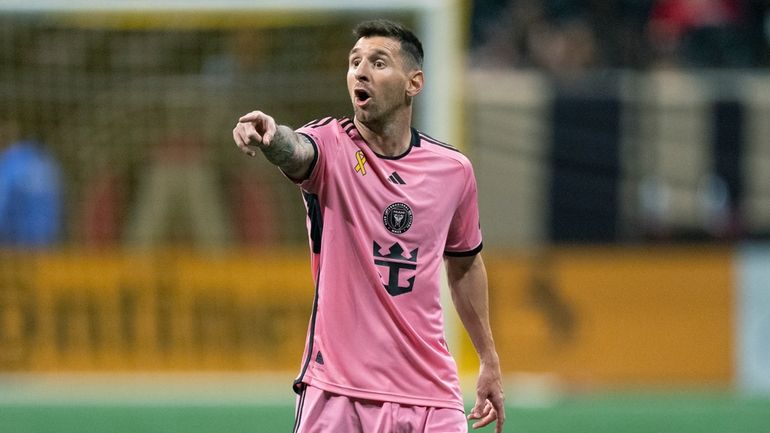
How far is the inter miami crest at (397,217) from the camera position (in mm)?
4477

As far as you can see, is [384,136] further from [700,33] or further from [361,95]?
[700,33]

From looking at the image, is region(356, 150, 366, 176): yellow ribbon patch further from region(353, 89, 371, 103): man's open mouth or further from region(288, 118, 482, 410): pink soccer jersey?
region(353, 89, 371, 103): man's open mouth

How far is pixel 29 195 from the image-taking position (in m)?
12.7

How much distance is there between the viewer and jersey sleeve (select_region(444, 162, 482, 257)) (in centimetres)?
475

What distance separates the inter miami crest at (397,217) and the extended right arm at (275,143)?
0.32 m

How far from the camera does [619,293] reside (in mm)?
12453

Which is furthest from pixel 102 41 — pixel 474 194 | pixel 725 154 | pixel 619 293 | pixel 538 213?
pixel 474 194

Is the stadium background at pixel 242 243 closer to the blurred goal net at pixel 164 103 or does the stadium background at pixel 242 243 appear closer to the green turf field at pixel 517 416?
the blurred goal net at pixel 164 103

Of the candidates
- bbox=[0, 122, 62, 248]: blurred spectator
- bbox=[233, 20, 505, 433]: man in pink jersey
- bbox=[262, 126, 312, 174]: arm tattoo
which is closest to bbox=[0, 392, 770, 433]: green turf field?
bbox=[0, 122, 62, 248]: blurred spectator

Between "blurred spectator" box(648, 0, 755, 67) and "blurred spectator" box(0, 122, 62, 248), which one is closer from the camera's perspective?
"blurred spectator" box(0, 122, 62, 248)

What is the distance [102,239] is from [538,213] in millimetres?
4134

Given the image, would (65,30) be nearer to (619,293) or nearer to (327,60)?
(327,60)

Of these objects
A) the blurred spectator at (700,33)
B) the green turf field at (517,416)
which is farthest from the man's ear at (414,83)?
the blurred spectator at (700,33)

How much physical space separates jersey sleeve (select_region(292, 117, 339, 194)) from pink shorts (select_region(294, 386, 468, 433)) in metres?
0.67
